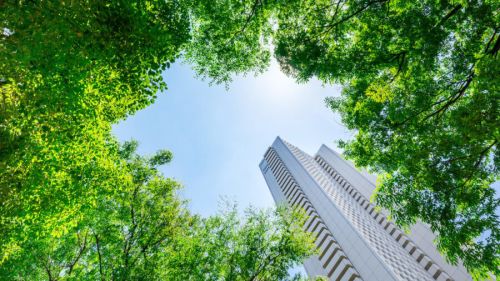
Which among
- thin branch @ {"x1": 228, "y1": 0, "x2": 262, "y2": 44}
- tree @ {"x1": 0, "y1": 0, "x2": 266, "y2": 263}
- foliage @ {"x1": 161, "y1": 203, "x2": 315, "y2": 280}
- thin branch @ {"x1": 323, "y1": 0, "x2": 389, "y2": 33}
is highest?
thin branch @ {"x1": 228, "y1": 0, "x2": 262, "y2": 44}

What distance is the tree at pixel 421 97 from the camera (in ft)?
28.5

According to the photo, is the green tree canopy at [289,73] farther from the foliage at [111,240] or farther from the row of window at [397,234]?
the row of window at [397,234]

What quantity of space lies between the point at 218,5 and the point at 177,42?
3.46 m

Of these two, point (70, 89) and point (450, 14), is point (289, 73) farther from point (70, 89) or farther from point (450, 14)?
point (70, 89)

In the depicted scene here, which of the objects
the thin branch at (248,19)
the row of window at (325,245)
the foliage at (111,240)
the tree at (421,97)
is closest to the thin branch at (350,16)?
the tree at (421,97)

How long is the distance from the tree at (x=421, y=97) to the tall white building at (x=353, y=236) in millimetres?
9980

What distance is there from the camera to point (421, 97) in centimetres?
1070

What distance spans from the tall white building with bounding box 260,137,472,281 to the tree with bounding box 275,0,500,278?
9980 millimetres

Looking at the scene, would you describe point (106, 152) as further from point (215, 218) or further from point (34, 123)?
point (215, 218)

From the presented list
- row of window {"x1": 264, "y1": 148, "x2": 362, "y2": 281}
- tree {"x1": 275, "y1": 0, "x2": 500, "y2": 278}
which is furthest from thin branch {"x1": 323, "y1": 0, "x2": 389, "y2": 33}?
row of window {"x1": 264, "y1": 148, "x2": 362, "y2": 281}

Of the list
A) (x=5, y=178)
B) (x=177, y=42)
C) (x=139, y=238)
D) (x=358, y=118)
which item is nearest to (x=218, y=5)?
(x=177, y=42)

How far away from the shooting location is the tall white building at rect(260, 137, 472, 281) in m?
32.2

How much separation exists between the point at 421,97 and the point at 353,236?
29.9 m

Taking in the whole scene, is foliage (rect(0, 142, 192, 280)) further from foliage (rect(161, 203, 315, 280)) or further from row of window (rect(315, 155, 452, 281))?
row of window (rect(315, 155, 452, 281))
